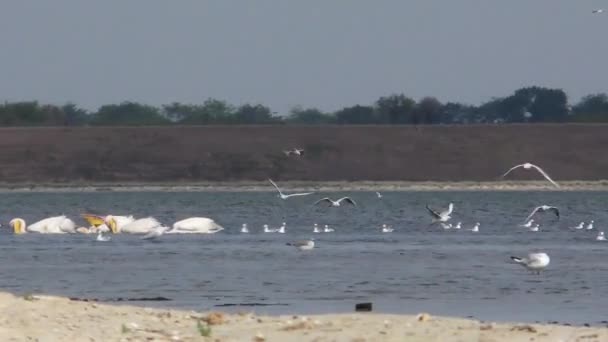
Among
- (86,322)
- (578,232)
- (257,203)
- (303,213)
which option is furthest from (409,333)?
(257,203)

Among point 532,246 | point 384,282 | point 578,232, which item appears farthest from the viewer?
point 578,232

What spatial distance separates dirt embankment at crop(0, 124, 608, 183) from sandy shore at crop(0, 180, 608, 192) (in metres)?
0.41

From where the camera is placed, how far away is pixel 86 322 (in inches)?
587

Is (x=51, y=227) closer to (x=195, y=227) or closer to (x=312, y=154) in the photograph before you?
(x=195, y=227)

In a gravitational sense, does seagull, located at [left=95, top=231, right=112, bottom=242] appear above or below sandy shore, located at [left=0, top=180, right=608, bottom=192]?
above

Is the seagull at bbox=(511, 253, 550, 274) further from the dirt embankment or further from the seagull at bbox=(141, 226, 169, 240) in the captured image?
the dirt embankment

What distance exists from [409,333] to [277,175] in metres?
71.6

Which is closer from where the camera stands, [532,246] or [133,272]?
[133,272]

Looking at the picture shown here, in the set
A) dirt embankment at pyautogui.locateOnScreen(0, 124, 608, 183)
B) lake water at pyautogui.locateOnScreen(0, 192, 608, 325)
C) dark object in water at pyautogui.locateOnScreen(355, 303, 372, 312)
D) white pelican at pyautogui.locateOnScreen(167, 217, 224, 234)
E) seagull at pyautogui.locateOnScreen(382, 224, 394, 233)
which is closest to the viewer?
dark object in water at pyautogui.locateOnScreen(355, 303, 372, 312)

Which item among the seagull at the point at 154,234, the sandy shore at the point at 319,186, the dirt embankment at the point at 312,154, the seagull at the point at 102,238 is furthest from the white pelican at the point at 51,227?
Answer: the dirt embankment at the point at 312,154

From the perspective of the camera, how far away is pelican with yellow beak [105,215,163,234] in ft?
119

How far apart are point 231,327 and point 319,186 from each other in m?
68.6

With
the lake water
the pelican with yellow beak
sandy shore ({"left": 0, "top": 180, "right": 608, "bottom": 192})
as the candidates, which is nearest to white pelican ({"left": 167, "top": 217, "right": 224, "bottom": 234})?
the lake water

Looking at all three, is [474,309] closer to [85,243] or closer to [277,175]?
[85,243]
